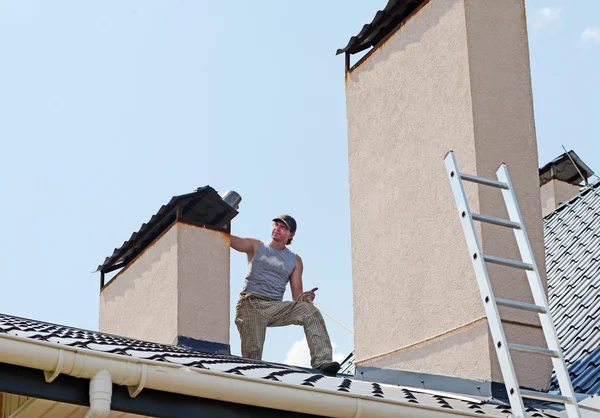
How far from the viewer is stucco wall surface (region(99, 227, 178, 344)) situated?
8734 millimetres

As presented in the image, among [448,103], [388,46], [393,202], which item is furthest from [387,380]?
[388,46]

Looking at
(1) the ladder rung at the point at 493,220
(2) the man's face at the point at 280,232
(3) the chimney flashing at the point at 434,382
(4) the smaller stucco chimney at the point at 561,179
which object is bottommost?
(3) the chimney flashing at the point at 434,382

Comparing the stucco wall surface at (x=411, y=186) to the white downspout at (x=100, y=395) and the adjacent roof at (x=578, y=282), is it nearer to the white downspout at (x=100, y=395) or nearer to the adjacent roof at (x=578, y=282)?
the adjacent roof at (x=578, y=282)

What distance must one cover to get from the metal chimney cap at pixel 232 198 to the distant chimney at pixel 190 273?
0.31 ft

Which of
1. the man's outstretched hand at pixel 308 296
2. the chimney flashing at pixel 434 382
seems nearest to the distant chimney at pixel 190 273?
the man's outstretched hand at pixel 308 296

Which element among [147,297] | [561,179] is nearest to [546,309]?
[147,297]

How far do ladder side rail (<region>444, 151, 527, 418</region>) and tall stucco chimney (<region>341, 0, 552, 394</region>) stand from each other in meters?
1.00

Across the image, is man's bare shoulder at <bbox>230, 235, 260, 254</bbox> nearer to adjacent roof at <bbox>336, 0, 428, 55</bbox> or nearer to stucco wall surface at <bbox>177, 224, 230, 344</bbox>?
stucco wall surface at <bbox>177, 224, 230, 344</bbox>

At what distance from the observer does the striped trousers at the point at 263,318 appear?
7.56 metres

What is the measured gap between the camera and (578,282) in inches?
353

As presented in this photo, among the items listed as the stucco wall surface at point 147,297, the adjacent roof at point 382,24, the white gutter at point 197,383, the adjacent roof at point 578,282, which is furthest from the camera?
the stucco wall surface at point 147,297

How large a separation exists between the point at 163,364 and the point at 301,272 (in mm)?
3524

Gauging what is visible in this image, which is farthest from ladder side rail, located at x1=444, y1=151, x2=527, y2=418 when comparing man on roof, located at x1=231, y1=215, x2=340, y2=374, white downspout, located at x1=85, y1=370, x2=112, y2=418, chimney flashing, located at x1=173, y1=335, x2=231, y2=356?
chimney flashing, located at x1=173, y1=335, x2=231, y2=356

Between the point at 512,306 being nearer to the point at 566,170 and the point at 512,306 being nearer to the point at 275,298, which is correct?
the point at 275,298
